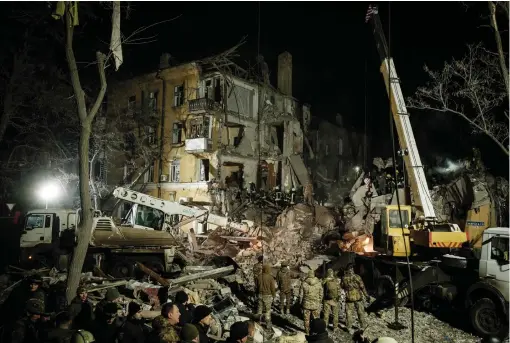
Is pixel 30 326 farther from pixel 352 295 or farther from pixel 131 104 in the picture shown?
pixel 131 104

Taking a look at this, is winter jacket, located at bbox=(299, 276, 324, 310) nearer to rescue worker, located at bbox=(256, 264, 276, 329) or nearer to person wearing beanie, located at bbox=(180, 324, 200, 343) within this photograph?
rescue worker, located at bbox=(256, 264, 276, 329)

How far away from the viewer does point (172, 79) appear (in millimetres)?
33844

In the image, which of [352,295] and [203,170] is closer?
[352,295]

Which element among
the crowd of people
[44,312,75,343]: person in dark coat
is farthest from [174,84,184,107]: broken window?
[44,312,75,343]: person in dark coat

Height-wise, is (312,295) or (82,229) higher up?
(82,229)

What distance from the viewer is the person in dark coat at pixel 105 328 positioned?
6.00m

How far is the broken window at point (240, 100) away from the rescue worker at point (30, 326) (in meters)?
27.5

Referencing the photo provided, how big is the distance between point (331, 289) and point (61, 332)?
21.6ft

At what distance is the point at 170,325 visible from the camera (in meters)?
5.78

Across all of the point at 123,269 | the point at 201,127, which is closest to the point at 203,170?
the point at 201,127

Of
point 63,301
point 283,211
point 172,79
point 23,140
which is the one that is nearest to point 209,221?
→ point 283,211

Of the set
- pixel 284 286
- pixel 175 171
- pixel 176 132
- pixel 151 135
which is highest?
pixel 176 132

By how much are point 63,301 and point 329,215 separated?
18307mm

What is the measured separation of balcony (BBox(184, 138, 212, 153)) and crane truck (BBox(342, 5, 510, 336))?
16.3m
